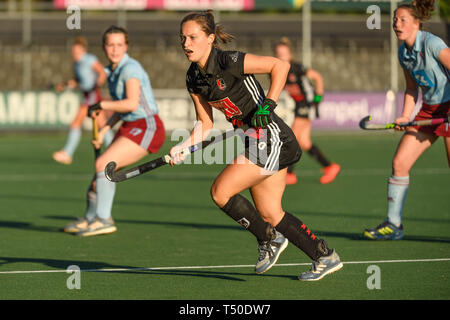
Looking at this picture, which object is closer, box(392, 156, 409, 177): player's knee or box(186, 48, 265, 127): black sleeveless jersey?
box(186, 48, 265, 127): black sleeveless jersey

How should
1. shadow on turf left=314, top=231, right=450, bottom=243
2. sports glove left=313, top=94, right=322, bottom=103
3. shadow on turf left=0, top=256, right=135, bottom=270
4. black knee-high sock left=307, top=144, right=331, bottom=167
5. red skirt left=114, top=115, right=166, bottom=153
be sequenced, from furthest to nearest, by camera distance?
sports glove left=313, top=94, right=322, bottom=103
black knee-high sock left=307, top=144, right=331, bottom=167
red skirt left=114, top=115, right=166, bottom=153
shadow on turf left=314, top=231, right=450, bottom=243
shadow on turf left=0, top=256, right=135, bottom=270

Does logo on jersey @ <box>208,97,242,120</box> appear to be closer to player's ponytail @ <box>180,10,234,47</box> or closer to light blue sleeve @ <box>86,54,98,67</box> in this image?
player's ponytail @ <box>180,10,234,47</box>

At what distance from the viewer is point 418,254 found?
259 inches

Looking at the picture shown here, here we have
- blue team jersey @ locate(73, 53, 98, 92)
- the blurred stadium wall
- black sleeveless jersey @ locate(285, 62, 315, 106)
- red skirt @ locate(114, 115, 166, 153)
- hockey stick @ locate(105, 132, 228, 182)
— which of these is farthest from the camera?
the blurred stadium wall

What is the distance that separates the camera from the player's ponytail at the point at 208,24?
207 inches

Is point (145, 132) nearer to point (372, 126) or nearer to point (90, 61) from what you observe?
point (372, 126)

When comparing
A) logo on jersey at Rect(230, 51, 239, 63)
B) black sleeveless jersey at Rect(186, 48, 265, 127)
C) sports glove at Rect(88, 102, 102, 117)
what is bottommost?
sports glove at Rect(88, 102, 102, 117)

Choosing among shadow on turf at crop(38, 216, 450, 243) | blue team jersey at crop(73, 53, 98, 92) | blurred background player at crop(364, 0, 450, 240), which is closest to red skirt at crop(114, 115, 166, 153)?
shadow on turf at crop(38, 216, 450, 243)

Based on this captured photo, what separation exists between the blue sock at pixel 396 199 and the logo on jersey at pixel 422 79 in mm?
861

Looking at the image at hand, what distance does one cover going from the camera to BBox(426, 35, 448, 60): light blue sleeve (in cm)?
673

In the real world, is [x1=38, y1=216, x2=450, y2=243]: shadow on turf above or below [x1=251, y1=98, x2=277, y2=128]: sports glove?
below

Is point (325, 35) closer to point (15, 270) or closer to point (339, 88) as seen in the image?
point (339, 88)

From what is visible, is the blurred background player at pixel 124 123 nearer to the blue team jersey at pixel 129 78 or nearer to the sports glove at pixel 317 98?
the blue team jersey at pixel 129 78
